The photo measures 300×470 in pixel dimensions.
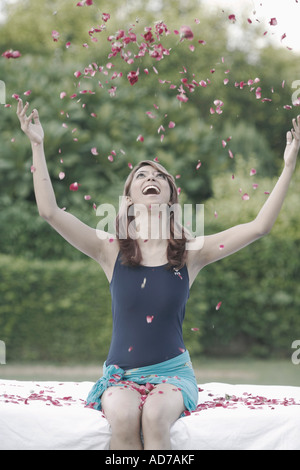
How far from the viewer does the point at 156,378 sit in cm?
333

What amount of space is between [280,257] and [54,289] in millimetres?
3243

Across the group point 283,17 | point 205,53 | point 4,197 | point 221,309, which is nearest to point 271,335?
point 221,309

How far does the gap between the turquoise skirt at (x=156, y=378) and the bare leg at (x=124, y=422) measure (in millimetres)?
195

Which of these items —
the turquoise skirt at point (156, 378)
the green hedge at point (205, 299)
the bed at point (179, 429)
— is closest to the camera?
the bed at point (179, 429)

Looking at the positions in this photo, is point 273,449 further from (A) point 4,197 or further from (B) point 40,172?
(A) point 4,197

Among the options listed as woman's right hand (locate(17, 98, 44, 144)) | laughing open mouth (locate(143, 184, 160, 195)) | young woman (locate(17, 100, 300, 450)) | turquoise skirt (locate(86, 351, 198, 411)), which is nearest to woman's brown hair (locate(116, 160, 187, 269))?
young woman (locate(17, 100, 300, 450))

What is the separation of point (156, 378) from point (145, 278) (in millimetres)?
516

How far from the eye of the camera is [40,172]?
3369 mm

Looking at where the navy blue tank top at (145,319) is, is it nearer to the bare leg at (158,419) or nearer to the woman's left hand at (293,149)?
the bare leg at (158,419)

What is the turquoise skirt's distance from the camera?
3.28 m

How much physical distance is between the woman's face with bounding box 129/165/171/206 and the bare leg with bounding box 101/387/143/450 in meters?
1.10

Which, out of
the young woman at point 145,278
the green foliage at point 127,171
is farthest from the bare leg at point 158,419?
the green foliage at point 127,171

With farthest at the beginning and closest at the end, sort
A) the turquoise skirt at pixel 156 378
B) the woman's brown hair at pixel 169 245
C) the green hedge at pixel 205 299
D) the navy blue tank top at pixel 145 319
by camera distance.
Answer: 1. the green hedge at pixel 205 299
2. the woman's brown hair at pixel 169 245
3. the navy blue tank top at pixel 145 319
4. the turquoise skirt at pixel 156 378

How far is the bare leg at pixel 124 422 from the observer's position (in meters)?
2.98
